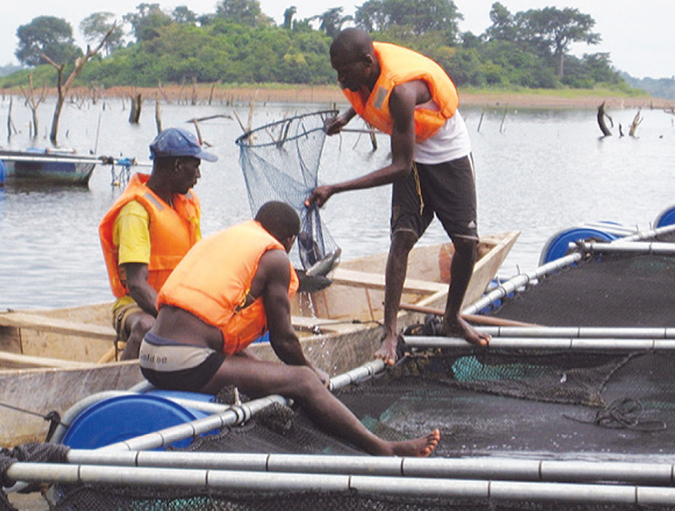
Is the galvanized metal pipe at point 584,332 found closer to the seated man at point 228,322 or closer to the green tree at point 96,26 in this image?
the seated man at point 228,322

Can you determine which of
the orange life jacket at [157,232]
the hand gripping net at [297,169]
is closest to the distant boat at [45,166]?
the hand gripping net at [297,169]

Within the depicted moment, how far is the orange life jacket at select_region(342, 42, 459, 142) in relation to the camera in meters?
6.03

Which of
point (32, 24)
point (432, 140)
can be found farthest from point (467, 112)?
point (432, 140)

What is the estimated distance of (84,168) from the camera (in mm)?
26047

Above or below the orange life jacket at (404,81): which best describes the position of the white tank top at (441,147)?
below

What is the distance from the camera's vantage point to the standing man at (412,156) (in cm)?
597

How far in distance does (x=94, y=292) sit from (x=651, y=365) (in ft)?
35.7

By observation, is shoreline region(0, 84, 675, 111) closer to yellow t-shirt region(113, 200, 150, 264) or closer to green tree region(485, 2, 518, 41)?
green tree region(485, 2, 518, 41)

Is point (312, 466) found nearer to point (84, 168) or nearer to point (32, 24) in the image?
point (84, 168)

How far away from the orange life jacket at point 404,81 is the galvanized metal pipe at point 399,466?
2.75 m

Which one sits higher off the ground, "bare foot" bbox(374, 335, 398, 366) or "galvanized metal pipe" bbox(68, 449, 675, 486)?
"galvanized metal pipe" bbox(68, 449, 675, 486)

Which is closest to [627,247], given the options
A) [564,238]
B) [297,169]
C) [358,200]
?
[564,238]

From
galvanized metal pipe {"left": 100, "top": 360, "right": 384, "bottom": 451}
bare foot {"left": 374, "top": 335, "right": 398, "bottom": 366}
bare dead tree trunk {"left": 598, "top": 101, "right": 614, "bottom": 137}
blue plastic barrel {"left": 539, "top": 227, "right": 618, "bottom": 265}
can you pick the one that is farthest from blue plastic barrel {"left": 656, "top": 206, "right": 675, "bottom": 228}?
bare dead tree trunk {"left": 598, "top": 101, "right": 614, "bottom": 137}

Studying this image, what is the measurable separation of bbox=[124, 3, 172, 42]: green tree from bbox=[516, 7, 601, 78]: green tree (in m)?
40.2
